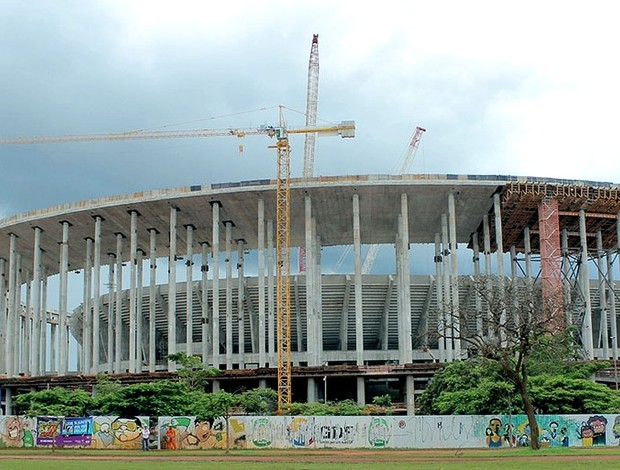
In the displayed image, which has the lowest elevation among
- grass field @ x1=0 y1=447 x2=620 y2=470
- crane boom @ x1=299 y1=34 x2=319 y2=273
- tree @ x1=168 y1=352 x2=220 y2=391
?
grass field @ x1=0 y1=447 x2=620 y2=470

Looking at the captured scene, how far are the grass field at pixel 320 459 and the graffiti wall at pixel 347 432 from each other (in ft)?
6.37

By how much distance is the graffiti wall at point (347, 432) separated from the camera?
155 feet

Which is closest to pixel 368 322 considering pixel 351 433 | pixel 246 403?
pixel 246 403

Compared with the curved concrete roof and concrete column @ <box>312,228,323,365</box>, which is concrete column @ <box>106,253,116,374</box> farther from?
concrete column @ <box>312,228,323,365</box>

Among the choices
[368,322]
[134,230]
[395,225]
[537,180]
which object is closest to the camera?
[537,180]

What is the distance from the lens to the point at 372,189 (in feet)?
264

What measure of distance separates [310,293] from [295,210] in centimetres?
1050

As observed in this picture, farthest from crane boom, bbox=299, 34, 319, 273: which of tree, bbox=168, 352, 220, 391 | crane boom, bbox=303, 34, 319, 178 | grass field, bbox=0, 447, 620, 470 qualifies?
grass field, bbox=0, 447, 620, 470

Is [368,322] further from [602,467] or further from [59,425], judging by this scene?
[602,467]

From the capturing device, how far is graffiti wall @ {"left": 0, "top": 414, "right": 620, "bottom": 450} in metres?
47.2

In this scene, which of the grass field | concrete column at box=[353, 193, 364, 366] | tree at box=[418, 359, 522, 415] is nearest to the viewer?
the grass field

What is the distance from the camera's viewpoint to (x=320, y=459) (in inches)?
1510

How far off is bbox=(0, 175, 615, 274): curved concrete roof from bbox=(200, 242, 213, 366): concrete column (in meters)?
2.01

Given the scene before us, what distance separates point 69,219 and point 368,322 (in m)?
35.9
